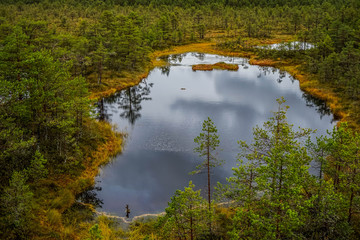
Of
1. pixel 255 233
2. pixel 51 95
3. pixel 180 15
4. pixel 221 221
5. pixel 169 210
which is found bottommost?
pixel 221 221

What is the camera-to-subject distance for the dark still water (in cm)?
3416

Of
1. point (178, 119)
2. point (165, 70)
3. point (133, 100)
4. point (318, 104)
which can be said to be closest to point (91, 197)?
point (178, 119)

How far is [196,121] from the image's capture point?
2045 inches

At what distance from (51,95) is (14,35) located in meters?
8.38

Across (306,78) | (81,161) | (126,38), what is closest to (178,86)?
(126,38)

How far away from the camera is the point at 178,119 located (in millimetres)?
53219

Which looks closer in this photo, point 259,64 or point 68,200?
point 68,200

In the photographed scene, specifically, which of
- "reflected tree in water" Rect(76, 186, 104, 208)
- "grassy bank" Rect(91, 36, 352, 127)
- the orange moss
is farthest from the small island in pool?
"reflected tree in water" Rect(76, 186, 104, 208)

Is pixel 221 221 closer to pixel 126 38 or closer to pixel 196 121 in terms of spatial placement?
pixel 196 121

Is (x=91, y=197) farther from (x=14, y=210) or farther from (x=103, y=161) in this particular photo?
(x=14, y=210)

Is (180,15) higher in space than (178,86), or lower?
higher

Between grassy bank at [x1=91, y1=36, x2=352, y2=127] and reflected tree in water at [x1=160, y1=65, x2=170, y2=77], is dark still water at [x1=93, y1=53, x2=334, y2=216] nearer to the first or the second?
reflected tree in water at [x1=160, y1=65, x2=170, y2=77]

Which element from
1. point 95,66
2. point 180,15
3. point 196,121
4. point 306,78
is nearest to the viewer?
point 196,121

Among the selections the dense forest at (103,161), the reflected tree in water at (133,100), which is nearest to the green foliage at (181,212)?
the dense forest at (103,161)
